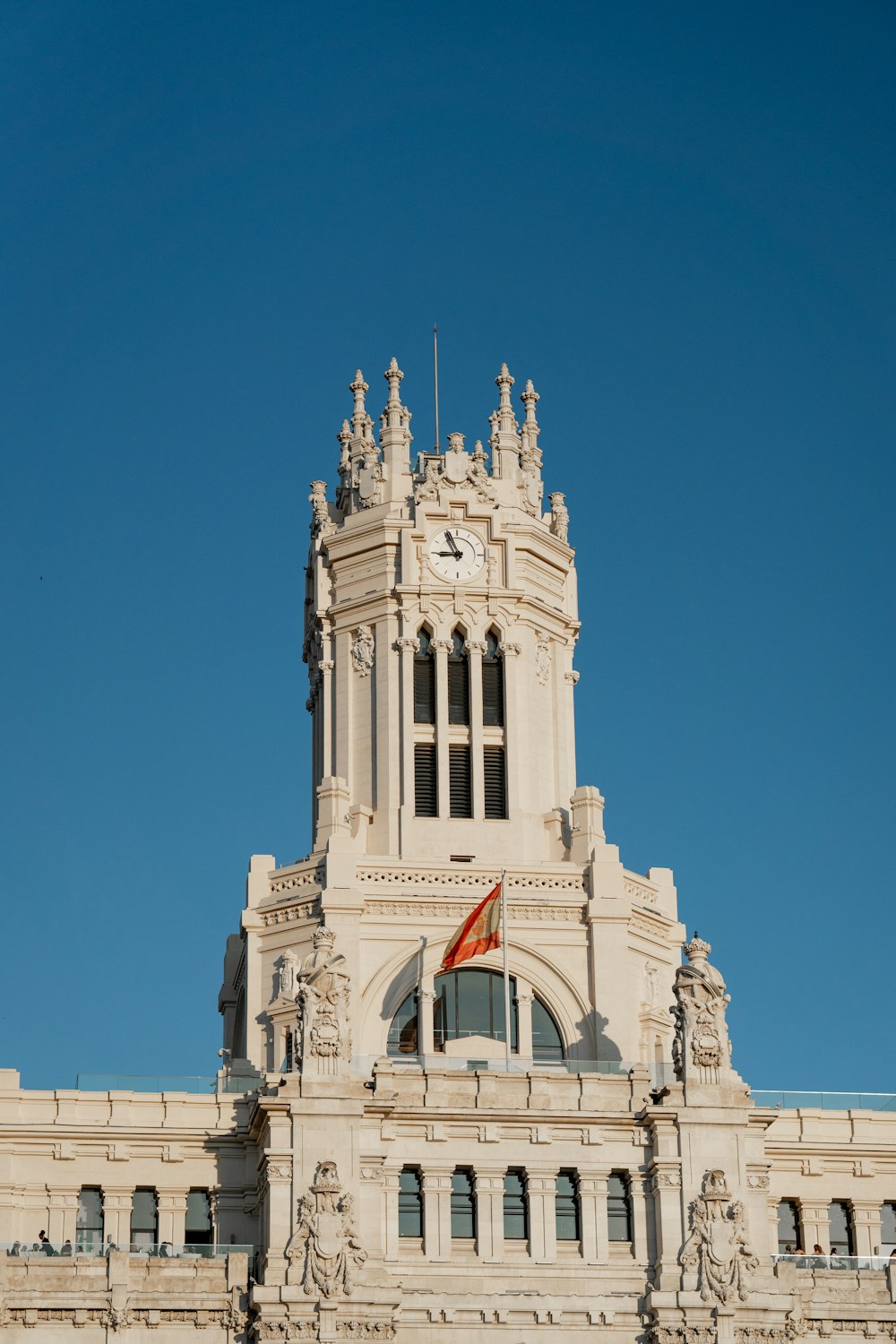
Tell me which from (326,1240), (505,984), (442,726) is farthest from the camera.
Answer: (442,726)

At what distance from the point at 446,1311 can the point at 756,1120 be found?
1266 centimetres

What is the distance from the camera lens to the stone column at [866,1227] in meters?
98.6

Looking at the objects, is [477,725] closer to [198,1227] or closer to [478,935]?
[478,935]

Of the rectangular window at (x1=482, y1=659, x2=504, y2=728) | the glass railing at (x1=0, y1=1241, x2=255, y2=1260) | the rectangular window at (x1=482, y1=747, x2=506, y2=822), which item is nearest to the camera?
the glass railing at (x1=0, y1=1241, x2=255, y2=1260)

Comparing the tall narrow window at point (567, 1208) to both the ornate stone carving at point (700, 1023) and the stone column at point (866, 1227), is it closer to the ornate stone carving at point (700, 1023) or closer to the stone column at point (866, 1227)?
the ornate stone carving at point (700, 1023)

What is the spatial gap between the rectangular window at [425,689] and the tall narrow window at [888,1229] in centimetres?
2661

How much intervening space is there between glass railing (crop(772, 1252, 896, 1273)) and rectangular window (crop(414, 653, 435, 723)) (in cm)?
2770

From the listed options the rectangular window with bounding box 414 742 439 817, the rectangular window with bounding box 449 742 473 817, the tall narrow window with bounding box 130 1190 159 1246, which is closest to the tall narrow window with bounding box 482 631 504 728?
the rectangular window with bounding box 449 742 473 817

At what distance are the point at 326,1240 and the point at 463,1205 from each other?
541 centimetres

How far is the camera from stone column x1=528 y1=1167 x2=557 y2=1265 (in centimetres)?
9181

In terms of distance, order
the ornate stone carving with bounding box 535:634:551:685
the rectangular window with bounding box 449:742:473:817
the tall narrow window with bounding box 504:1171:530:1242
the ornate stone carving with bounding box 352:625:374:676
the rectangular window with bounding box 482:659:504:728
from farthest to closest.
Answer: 1. the ornate stone carving with bounding box 535:634:551:685
2. the ornate stone carving with bounding box 352:625:374:676
3. the rectangular window with bounding box 482:659:504:728
4. the rectangular window with bounding box 449:742:473:817
5. the tall narrow window with bounding box 504:1171:530:1242

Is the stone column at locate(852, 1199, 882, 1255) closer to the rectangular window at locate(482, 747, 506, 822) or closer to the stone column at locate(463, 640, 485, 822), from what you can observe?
the rectangular window at locate(482, 747, 506, 822)

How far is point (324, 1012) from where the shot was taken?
93.4 metres

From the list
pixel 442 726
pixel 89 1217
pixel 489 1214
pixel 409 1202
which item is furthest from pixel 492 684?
pixel 89 1217
